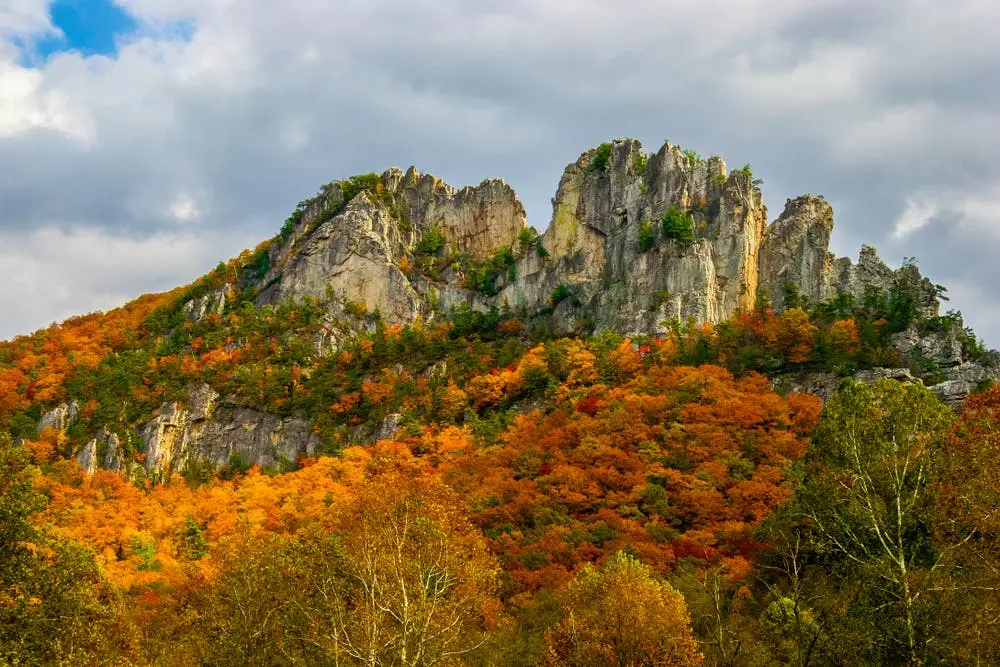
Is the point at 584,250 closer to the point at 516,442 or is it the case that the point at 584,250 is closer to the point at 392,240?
the point at 392,240

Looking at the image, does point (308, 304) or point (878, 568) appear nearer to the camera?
point (878, 568)

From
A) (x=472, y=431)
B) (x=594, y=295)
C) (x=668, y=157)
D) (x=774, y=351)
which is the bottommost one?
(x=472, y=431)

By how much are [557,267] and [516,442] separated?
3446 centimetres

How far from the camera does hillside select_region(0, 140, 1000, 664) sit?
19.3 m

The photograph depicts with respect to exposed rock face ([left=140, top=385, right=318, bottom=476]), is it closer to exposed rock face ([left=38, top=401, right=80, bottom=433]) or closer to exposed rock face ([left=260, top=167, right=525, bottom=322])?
exposed rock face ([left=38, top=401, right=80, bottom=433])

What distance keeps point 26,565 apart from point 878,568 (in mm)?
18651

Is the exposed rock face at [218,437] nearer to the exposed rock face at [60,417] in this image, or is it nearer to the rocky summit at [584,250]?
the exposed rock face at [60,417]

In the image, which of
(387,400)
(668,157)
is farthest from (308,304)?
(668,157)

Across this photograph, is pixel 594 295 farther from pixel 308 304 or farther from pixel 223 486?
pixel 223 486

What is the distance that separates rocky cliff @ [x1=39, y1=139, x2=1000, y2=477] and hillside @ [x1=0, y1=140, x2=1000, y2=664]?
34 cm

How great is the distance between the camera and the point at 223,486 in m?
69.1

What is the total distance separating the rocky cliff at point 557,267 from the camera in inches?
2859

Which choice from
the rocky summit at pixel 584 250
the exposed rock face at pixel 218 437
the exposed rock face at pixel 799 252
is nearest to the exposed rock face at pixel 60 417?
the exposed rock face at pixel 218 437

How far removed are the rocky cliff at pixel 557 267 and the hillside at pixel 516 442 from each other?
0.34 metres
